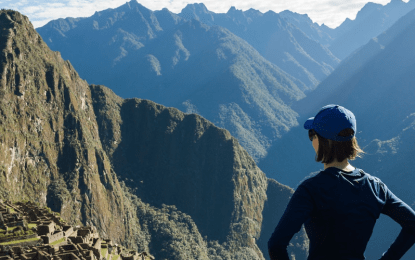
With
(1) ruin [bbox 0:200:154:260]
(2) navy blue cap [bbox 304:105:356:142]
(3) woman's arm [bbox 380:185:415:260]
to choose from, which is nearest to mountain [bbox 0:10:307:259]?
(1) ruin [bbox 0:200:154:260]

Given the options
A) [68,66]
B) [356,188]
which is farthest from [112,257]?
[68,66]

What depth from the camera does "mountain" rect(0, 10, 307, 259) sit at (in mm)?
112125

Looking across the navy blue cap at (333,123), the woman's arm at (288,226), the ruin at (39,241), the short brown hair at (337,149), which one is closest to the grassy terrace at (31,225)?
the ruin at (39,241)

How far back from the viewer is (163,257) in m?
128

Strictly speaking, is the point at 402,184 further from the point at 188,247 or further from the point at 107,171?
the point at 107,171

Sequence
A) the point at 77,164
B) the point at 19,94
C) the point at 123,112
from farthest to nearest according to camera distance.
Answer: the point at 123,112
the point at 77,164
the point at 19,94

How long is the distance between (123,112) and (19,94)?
2798 inches

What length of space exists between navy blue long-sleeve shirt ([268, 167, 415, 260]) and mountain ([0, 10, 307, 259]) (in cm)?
10016

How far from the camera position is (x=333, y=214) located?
547cm

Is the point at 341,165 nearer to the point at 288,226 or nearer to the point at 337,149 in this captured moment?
the point at 337,149

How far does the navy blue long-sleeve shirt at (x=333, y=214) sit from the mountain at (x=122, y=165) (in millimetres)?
100157

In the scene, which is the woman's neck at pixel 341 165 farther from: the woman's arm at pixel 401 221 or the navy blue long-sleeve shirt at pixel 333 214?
the woman's arm at pixel 401 221

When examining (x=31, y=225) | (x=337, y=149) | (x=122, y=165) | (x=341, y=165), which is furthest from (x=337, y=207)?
(x=122, y=165)

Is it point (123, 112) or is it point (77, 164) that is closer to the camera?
point (77, 164)
